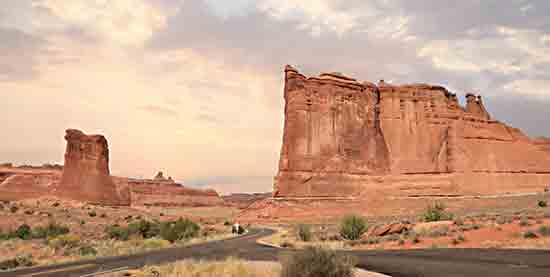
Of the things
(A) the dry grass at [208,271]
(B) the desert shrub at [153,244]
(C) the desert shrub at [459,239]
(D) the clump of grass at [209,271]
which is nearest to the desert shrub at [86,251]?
(B) the desert shrub at [153,244]

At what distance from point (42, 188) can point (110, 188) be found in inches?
372

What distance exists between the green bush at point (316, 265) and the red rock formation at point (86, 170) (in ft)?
178

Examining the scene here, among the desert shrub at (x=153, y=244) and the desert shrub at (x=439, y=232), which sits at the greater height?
the desert shrub at (x=439, y=232)

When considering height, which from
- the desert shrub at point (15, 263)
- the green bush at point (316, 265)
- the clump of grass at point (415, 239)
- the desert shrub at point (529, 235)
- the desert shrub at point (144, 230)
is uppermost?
the desert shrub at point (529, 235)

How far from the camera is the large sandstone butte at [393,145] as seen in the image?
68.8 meters

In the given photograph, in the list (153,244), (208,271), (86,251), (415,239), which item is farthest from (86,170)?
(208,271)

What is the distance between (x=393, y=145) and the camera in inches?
2992

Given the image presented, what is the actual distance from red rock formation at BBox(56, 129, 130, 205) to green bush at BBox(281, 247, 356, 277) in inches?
2135

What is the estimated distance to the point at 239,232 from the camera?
126 ft

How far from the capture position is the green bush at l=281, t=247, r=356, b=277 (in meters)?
8.32

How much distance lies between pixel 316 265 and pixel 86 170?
186ft

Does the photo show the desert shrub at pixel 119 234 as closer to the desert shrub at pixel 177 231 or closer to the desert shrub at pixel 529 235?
the desert shrub at pixel 177 231

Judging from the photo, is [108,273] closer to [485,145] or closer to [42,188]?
[42,188]

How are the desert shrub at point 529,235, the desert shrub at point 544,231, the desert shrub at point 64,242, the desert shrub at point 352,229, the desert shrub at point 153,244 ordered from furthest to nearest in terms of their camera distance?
1. the desert shrub at point 352,229
2. the desert shrub at point 153,244
3. the desert shrub at point 64,242
4. the desert shrub at point 544,231
5. the desert shrub at point 529,235
